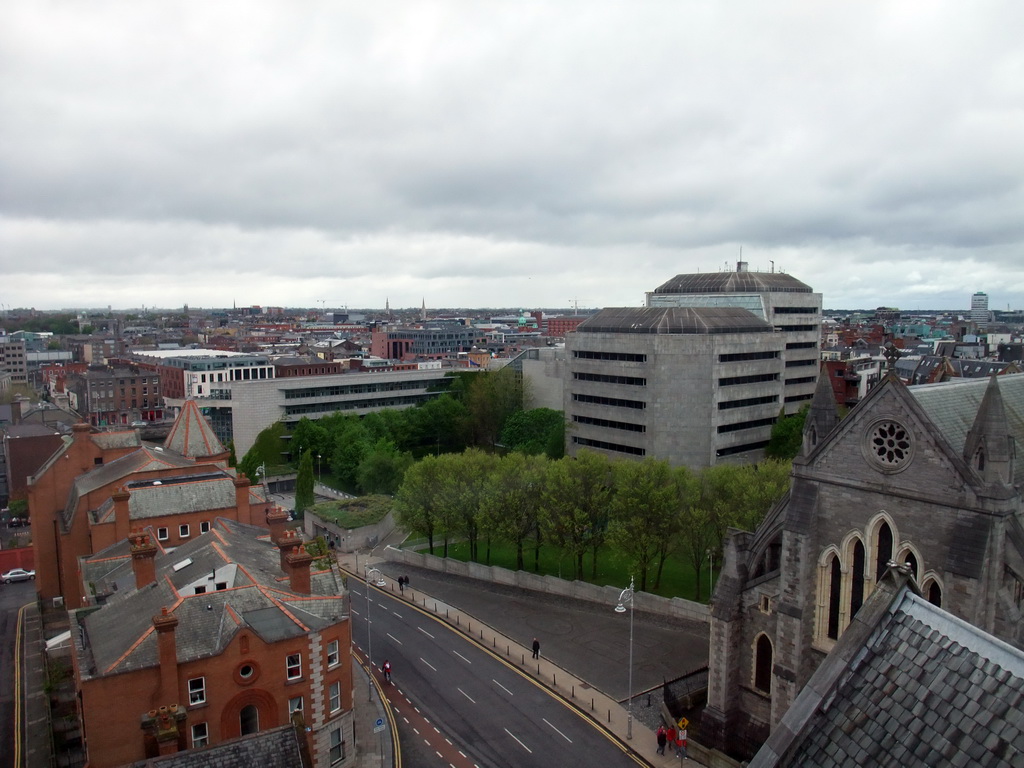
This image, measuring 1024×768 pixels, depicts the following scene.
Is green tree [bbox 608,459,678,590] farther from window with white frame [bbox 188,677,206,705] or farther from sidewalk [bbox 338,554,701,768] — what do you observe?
window with white frame [bbox 188,677,206,705]

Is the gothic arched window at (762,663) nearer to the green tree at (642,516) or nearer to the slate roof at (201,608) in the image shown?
the green tree at (642,516)

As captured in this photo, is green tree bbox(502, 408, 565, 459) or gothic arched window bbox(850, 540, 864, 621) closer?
gothic arched window bbox(850, 540, 864, 621)

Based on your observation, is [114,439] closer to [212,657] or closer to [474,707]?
[212,657]

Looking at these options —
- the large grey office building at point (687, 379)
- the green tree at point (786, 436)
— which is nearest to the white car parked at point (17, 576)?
the large grey office building at point (687, 379)

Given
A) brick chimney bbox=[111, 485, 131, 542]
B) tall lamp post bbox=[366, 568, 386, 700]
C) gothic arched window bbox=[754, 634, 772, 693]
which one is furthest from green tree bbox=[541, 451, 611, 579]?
brick chimney bbox=[111, 485, 131, 542]

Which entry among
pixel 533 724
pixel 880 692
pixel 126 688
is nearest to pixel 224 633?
pixel 126 688

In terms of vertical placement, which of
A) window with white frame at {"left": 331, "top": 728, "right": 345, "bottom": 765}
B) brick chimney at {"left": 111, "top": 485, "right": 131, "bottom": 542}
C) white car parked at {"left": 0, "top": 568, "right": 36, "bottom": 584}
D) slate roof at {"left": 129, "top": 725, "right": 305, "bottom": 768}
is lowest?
white car parked at {"left": 0, "top": 568, "right": 36, "bottom": 584}

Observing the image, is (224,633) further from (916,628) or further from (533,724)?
(916,628)
